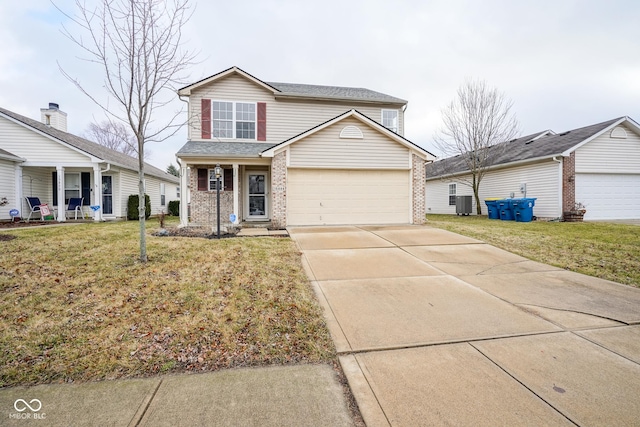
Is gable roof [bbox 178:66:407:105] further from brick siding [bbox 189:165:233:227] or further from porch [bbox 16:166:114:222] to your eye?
porch [bbox 16:166:114:222]

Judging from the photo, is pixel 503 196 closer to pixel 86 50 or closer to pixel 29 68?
pixel 86 50

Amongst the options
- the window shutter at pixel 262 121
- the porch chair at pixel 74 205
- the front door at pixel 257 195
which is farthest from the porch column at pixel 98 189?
the window shutter at pixel 262 121

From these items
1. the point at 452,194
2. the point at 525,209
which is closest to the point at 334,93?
the point at 525,209

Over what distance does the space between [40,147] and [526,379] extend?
18235mm

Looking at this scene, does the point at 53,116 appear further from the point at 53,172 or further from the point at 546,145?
the point at 546,145

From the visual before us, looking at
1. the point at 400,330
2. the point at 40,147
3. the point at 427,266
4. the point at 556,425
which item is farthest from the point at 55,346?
the point at 40,147

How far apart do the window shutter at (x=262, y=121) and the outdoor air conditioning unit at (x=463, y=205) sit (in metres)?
13.2

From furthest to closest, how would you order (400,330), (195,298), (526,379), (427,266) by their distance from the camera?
1. (427,266)
2. (195,298)
3. (400,330)
4. (526,379)

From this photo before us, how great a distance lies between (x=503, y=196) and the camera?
16.5 m

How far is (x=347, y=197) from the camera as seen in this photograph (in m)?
11.0

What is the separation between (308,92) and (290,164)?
5.48 metres

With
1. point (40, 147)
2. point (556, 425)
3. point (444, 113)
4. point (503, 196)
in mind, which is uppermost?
point (444, 113)

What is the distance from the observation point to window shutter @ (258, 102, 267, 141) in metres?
12.9

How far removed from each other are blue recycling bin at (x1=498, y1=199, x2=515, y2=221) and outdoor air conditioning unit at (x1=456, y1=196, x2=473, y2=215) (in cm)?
346
